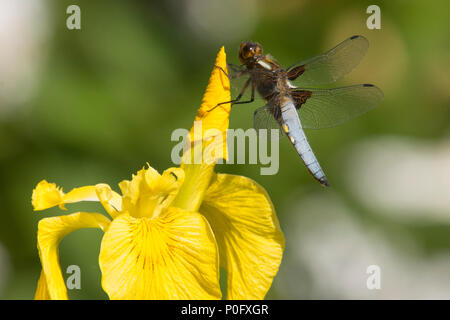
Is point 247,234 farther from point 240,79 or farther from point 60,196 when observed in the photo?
point 240,79

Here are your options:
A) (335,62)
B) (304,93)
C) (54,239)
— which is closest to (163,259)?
(54,239)

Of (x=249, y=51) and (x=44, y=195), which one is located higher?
(x=249, y=51)

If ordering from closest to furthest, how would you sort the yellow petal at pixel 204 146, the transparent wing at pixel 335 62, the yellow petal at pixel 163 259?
the yellow petal at pixel 163 259 < the yellow petal at pixel 204 146 < the transparent wing at pixel 335 62

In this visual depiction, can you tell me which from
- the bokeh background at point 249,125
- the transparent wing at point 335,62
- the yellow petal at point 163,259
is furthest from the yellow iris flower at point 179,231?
the bokeh background at point 249,125

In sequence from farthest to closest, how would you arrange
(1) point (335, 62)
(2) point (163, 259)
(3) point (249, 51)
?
(1) point (335, 62)
(3) point (249, 51)
(2) point (163, 259)

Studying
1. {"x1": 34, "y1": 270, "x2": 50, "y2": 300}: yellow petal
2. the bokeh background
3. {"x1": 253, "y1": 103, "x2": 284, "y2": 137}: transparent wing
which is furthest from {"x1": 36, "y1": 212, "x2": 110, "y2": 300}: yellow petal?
the bokeh background

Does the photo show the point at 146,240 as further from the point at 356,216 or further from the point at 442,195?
the point at 442,195

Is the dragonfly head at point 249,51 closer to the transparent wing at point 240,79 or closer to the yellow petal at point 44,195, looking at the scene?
the transparent wing at point 240,79
